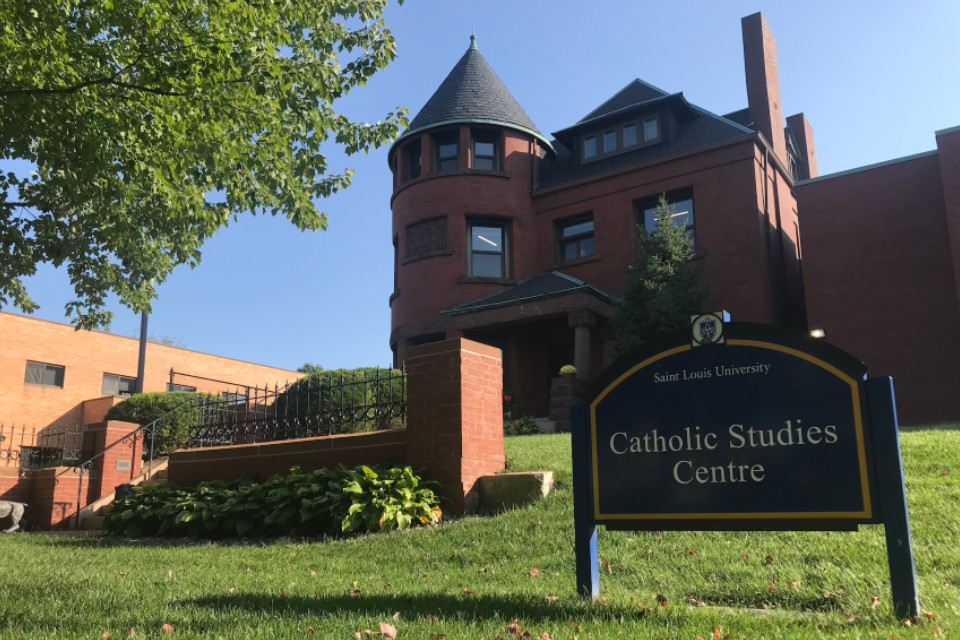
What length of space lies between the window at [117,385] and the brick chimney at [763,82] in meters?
26.8

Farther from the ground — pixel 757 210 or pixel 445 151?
pixel 445 151

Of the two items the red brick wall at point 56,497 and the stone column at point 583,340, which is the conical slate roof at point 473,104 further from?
the red brick wall at point 56,497

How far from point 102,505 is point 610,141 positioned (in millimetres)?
16986

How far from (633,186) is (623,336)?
5.31 metres

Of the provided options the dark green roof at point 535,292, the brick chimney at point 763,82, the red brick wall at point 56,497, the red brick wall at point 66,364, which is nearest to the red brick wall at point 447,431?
the red brick wall at point 56,497

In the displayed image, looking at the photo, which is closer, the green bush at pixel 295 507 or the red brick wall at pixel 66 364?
the green bush at pixel 295 507

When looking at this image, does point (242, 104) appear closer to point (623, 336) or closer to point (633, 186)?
point (623, 336)

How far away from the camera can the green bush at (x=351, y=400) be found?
1023 cm

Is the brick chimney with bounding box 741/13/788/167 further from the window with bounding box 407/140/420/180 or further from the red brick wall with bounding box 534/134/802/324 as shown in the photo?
the window with bounding box 407/140/420/180

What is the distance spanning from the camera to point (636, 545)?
6.27m

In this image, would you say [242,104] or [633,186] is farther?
[633,186]

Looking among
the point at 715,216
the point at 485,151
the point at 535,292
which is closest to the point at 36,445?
the point at 485,151

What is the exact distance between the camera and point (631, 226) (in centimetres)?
2169

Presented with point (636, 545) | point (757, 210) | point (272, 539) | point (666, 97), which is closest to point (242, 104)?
point (272, 539)
